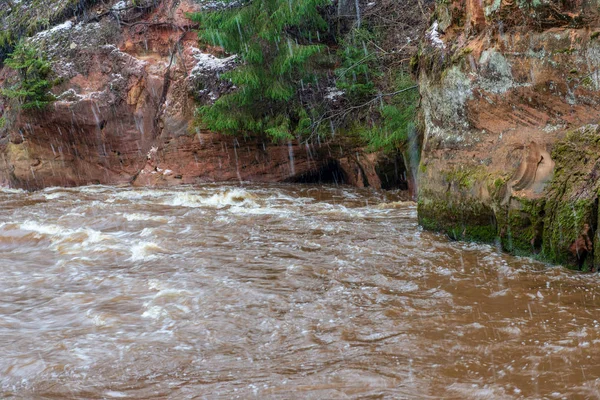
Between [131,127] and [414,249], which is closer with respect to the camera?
[414,249]

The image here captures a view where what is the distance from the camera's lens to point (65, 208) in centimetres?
1027

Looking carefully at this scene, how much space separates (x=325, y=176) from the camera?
14.7 m

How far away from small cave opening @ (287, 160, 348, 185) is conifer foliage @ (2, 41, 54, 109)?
683 cm

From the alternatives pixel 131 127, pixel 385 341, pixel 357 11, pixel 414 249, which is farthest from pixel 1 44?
pixel 385 341

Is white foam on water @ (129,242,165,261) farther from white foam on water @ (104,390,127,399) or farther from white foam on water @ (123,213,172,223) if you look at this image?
white foam on water @ (104,390,127,399)

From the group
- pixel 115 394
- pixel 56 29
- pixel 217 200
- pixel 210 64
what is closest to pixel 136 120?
pixel 210 64

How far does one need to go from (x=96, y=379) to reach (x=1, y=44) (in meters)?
17.5

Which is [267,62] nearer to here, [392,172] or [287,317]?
[392,172]

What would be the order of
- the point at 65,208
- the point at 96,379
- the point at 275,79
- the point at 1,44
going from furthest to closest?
1. the point at 1,44
2. the point at 275,79
3. the point at 65,208
4. the point at 96,379

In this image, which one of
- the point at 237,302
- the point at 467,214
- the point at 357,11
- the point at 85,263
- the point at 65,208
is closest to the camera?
the point at 237,302

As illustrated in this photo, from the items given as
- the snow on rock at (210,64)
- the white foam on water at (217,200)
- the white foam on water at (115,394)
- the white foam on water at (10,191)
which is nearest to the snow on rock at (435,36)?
the white foam on water at (217,200)

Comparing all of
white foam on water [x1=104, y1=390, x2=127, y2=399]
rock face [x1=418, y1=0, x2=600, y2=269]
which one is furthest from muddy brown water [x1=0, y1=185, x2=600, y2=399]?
rock face [x1=418, y1=0, x2=600, y2=269]

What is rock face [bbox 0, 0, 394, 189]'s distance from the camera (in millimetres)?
14453

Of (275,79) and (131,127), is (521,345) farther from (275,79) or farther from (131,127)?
(131,127)
